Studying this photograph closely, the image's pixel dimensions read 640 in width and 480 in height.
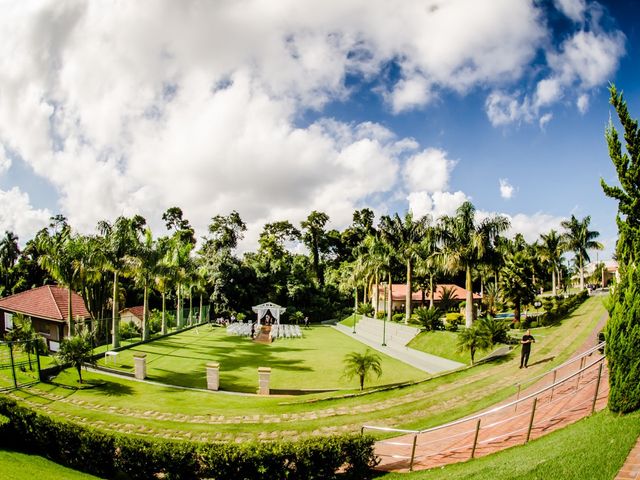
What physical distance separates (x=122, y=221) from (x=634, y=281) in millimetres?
30826

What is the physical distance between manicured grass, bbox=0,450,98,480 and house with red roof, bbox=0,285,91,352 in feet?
62.2

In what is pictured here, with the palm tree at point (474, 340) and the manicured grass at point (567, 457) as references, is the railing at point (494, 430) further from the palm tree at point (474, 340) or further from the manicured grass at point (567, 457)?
the palm tree at point (474, 340)

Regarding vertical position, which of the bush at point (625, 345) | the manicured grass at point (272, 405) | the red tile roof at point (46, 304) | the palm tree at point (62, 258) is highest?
the palm tree at point (62, 258)

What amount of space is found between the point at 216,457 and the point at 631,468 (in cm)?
824

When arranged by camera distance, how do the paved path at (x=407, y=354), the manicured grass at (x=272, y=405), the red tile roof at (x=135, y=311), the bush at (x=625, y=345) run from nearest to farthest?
the bush at (x=625, y=345) → the manicured grass at (x=272, y=405) → the paved path at (x=407, y=354) → the red tile roof at (x=135, y=311)

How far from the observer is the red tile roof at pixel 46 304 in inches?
1216

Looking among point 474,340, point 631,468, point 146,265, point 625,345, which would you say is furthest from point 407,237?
point 631,468

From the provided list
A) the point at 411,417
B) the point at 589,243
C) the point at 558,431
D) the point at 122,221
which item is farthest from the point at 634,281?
the point at 589,243

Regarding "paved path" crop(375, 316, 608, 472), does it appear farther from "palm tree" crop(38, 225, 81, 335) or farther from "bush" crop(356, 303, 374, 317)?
"bush" crop(356, 303, 374, 317)

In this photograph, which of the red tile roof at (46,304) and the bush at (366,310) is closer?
the red tile roof at (46,304)

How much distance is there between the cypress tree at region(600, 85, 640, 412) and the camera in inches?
332

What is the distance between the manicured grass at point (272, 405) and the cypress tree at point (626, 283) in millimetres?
6047

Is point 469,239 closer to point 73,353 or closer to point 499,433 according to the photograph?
point 499,433

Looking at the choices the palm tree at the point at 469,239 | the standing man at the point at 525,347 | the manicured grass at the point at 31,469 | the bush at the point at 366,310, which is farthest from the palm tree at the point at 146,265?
the bush at the point at 366,310
